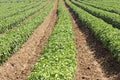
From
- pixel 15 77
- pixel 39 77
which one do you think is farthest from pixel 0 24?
pixel 39 77

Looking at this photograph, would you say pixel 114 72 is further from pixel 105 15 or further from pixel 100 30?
pixel 105 15

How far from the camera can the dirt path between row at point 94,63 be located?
13.9 metres

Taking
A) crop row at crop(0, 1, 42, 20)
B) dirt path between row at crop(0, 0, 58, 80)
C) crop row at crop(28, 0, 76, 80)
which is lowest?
Result: crop row at crop(0, 1, 42, 20)

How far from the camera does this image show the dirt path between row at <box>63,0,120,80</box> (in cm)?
1385

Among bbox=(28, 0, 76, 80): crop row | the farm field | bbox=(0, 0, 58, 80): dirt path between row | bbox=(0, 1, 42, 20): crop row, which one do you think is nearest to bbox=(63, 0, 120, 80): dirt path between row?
the farm field

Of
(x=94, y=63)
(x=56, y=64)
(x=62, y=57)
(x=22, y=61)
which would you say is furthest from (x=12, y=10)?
(x=56, y=64)

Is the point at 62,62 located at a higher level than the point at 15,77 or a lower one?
higher

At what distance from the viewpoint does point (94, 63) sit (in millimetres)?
15852

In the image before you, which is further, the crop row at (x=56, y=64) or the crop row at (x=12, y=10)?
the crop row at (x=12, y=10)

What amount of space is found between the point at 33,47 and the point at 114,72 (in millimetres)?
8429

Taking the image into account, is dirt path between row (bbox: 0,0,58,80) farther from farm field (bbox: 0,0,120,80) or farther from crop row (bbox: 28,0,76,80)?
crop row (bbox: 28,0,76,80)

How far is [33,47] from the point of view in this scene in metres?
20.8

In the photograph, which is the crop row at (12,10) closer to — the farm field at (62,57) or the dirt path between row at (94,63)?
the farm field at (62,57)

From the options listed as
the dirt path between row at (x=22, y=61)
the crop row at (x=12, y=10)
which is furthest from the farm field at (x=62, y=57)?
the crop row at (x=12, y=10)
